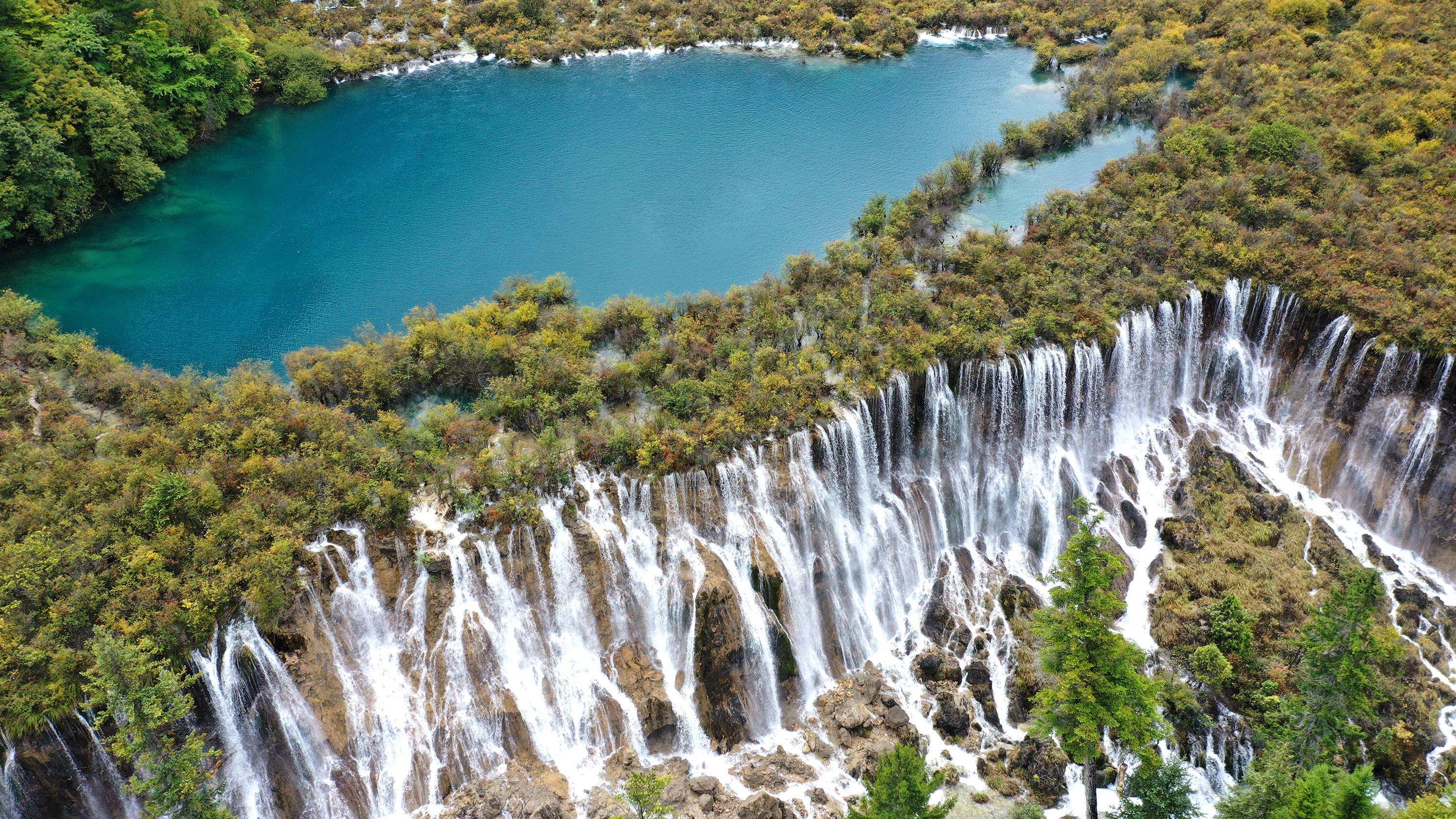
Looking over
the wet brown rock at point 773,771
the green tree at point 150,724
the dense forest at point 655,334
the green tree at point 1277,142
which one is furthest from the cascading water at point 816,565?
the green tree at point 1277,142

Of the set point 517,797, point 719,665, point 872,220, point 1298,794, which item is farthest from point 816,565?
point 872,220

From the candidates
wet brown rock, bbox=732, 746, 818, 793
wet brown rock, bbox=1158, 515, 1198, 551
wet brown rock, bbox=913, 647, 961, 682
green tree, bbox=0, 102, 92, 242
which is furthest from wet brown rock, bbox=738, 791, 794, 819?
green tree, bbox=0, 102, 92, 242

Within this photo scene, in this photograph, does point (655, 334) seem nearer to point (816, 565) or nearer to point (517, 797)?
point (816, 565)

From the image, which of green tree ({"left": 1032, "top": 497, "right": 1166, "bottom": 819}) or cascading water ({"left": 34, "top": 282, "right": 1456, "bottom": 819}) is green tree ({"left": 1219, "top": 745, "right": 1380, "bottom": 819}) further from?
cascading water ({"left": 34, "top": 282, "right": 1456, "bottom": 819})

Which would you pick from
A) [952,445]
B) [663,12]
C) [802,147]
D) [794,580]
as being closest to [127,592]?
[794,580]

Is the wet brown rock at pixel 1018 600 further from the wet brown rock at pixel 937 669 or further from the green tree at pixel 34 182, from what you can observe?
the green tree at pixel 34 182

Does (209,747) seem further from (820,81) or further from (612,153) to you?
(820,81)
